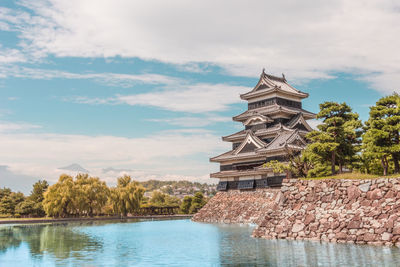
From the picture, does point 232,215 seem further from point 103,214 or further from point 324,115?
point 103,214

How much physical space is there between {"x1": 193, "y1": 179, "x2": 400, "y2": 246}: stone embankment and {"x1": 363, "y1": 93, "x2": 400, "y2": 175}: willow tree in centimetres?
220

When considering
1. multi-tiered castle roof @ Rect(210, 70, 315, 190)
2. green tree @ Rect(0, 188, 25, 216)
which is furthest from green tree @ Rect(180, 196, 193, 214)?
green tree @ Rect(0, 188, 25, 216)

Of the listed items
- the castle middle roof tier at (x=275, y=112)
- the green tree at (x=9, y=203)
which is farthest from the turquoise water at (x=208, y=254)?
the green tree at (x=9, y=203)

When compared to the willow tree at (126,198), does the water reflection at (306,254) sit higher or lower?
lower

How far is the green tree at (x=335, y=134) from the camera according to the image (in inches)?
840

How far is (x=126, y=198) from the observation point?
5138cm

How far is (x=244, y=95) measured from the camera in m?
42.9

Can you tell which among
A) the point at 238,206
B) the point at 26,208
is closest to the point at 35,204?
the point at 26,208

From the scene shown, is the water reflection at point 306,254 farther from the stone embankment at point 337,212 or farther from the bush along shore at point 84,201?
the bush along shore at point 84,201

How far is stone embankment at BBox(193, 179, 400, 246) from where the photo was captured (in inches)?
603

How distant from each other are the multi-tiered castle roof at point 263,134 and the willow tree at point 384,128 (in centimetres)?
1582

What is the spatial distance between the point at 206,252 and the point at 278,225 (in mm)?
4193

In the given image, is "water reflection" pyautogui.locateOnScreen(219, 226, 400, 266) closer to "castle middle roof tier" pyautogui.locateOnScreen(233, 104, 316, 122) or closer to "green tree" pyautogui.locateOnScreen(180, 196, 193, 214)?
"castle middle roof tier" pyautogui.locateOnScreen(233, 104, 316, 122)

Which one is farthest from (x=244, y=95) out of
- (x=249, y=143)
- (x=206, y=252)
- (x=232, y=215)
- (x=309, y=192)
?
(x=206, y=252)
